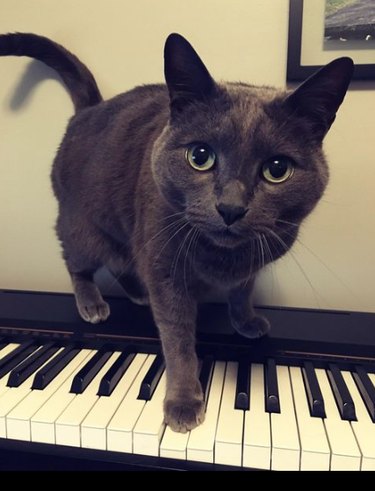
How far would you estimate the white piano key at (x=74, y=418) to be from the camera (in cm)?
69

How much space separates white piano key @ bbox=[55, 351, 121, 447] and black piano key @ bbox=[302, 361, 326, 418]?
386 millimetres

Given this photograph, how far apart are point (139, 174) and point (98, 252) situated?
0.26m

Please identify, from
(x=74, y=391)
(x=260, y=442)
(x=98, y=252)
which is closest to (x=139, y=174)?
(x=98, y=252)

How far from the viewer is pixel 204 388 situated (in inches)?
31.3

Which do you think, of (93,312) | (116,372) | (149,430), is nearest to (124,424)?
(149,430)

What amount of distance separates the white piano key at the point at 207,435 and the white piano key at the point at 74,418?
0.61 feet

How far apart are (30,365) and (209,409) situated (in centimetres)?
38

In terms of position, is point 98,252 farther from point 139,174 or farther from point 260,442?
point 260,442

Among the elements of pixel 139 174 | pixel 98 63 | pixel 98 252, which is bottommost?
pixel 98 252

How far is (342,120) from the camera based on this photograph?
105 cm

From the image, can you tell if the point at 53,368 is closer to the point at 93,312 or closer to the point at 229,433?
the point at 93,312

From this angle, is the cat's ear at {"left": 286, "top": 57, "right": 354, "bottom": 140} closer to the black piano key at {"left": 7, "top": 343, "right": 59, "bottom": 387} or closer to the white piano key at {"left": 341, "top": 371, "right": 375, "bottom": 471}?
the white piano key at {"left": 341, "top": 371, "right": 375, "bottom": 471}

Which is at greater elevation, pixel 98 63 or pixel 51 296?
pixel 98 63

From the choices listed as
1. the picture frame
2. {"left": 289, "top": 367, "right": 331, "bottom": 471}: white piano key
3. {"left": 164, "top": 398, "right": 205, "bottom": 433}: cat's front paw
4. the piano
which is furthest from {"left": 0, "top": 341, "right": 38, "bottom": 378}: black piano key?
the picture frame
